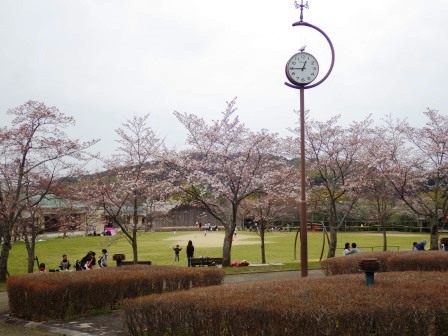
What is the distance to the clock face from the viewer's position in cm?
1128

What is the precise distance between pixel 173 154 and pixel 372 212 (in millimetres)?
32099

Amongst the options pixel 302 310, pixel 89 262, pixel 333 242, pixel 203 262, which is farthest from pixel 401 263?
pixel 89 262

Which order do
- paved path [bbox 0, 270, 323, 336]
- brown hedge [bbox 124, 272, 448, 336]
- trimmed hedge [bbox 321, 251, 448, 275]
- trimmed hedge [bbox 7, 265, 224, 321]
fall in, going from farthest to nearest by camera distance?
trimmed hedge [bbox 321, 251, 448, 275]
trimmed hedge [bbox 7, 265, 224, 321]
paved path [bbox 0, 270, 323, 336]
brown hedge [bbox 124, 272, 448, 336]

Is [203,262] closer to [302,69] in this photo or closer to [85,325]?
[85,325]

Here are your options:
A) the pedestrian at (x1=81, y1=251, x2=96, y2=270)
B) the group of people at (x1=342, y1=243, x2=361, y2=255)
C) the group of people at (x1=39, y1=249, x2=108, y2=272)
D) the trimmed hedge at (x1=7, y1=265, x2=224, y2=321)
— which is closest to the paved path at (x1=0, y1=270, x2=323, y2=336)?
the trimmed hedge at (x1=7, y1=265, x2=224, y2=321)

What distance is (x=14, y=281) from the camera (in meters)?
10.8

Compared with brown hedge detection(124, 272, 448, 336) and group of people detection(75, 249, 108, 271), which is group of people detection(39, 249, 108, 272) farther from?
brown hedge detection(124, 272, 448, 336)

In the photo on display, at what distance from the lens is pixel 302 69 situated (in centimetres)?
1134

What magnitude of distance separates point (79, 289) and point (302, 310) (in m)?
6.65

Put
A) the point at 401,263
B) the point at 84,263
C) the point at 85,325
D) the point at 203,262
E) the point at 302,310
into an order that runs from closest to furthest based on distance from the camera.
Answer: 1. the point at 302,310
2. the point at 85,325
3. the point at 401,263
4. the point at 84,263
5. the point at 203,262

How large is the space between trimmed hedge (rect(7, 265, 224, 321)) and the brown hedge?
3.35 m

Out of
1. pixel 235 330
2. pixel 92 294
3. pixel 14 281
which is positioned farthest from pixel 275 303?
pixel 14 281

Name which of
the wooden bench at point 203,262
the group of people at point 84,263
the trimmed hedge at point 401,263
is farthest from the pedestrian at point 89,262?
the trimmed hedge at point 401,263

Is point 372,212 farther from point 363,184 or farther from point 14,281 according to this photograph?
point 14,281
